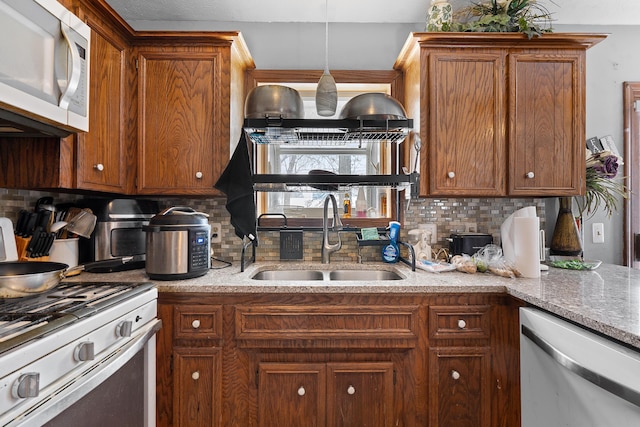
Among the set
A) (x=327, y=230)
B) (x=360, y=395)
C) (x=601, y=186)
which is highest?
(x=601, y=186)

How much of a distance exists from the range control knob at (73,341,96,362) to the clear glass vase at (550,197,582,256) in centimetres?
241

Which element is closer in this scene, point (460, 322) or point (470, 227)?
point (460, 322)

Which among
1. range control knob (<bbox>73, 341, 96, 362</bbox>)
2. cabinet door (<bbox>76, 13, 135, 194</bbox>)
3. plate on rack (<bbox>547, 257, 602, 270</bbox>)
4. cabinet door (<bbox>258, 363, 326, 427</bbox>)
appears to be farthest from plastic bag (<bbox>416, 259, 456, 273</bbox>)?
cabinet door (<bbox>76, 13, 135, 194</bbox>)

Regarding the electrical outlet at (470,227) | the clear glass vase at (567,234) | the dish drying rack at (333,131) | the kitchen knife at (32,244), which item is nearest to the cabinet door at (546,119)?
the clear glass vase at (567,234)

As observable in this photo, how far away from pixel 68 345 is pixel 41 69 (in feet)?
2.96

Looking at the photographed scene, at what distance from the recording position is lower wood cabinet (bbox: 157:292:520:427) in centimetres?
142

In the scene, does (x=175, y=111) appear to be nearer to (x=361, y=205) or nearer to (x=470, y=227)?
(x=361, y=205)

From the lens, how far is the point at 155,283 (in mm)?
1463

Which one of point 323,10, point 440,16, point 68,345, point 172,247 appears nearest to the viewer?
point 68,345

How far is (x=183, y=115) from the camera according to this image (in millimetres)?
1791

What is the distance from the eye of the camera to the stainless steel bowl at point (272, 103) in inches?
66.2

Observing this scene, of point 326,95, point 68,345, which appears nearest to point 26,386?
point 68,345

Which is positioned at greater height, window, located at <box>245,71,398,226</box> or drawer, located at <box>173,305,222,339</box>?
window, located at <box>245,71,398,226</box>

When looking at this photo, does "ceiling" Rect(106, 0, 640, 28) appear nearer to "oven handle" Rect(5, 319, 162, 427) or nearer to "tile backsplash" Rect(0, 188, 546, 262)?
"tile backsplash" Rect(0, 188, 546, 262)
